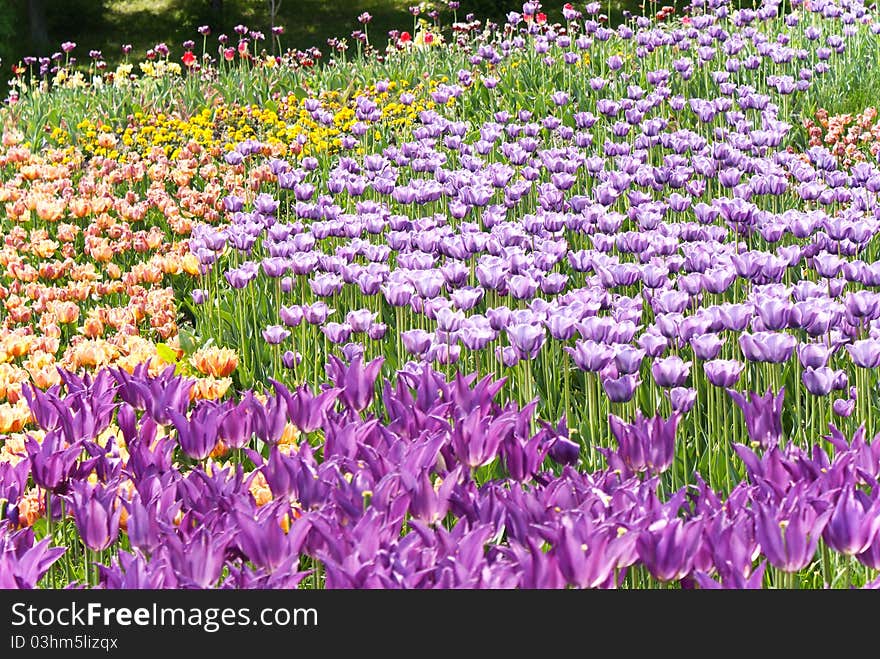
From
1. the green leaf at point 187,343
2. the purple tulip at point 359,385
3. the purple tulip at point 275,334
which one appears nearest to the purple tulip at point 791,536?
the purple tulip at point 359,385

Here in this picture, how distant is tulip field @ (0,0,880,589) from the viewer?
2041mm

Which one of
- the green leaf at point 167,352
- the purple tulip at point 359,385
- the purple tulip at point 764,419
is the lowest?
the green leaf at point 167,352

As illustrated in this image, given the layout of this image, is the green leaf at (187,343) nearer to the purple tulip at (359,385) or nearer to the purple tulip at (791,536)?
the purple tulip at (359,385)

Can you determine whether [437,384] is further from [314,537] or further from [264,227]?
[264,227]

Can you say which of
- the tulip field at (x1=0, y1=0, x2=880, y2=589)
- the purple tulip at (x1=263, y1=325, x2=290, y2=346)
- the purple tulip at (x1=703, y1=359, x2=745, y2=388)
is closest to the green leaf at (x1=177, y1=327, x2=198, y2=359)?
the tulip field at (x1=0, y1=0, x2=880, y2=589)

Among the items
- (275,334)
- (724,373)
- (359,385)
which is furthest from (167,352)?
(724,373)

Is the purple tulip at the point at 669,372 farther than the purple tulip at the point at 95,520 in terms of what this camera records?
Yes

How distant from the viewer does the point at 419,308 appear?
4.04 m

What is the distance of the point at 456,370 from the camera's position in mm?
3832

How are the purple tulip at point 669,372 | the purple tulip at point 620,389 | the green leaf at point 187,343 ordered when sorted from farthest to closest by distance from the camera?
the green leaf at point 187,343 < the purple tulip at point 669,372 < the purple tulip at point 620,389

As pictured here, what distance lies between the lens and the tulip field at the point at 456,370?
2.04m

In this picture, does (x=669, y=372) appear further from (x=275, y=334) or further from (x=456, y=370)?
(x=275, y=334)

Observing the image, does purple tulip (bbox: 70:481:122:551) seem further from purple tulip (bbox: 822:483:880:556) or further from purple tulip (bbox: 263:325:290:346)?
purple tulip (bbox: 263:325:290:346)

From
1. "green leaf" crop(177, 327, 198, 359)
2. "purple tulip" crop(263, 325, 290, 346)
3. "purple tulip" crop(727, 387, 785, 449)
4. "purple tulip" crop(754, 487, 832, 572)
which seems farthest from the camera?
"green leaf" crop(177, 327, 198, 359)
